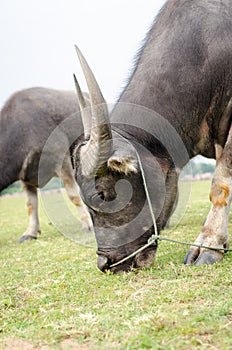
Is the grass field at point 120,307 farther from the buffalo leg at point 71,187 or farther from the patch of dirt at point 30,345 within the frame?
the buffalo leg at point 71,187

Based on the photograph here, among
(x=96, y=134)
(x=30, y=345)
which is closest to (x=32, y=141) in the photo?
(x=96, y=134)

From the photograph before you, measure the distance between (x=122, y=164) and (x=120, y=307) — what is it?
1.21m

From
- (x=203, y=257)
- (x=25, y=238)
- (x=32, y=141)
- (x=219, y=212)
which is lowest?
(x=25, y=238)

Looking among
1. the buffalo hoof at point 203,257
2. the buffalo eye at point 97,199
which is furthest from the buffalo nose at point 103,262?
the buffalo hoof at point 203,257

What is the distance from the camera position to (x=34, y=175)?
9.26m

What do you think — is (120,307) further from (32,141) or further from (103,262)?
(32,141)

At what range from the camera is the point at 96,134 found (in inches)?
147

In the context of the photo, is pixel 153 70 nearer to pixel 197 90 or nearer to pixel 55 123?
pixel 197 90

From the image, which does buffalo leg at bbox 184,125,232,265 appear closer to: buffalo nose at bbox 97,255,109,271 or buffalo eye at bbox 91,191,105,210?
buffalo nose at bbox 97,255,109,271

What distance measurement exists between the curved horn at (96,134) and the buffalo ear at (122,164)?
0.05 m

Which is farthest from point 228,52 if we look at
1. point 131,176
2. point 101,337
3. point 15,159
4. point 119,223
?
point 15,159

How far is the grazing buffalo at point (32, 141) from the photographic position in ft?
29.4

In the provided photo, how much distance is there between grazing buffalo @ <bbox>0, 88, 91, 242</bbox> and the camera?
29.4ft

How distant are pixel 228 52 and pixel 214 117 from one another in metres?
0.61
